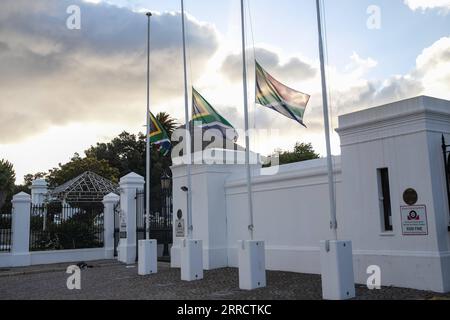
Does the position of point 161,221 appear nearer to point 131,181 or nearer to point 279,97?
point 131,181

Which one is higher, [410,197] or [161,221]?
[410,197]

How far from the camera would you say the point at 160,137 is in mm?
14820

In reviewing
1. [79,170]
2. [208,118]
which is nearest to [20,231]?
[208,118]

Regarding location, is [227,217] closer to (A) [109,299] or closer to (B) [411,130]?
(A) [109,299]

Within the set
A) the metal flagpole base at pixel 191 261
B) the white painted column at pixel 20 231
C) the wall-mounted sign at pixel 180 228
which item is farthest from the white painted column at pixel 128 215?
the metal flagpole base at pixel 191 261

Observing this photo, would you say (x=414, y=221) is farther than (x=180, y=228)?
No

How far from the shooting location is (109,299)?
9.77 meters

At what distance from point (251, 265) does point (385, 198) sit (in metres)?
3.34

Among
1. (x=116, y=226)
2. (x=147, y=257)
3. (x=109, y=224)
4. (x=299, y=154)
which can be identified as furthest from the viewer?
(x=299, y=154)

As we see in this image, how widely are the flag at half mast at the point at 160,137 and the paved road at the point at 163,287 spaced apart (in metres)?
3.84

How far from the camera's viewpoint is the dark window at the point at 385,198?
10.3 meters

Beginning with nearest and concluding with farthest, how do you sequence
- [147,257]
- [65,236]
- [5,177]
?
[147,257] < [65,236] < [5,177]

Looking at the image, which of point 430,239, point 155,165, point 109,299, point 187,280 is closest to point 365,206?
point 430,239

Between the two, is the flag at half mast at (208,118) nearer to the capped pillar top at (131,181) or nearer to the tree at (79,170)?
the capped pillar top at (131,181)
